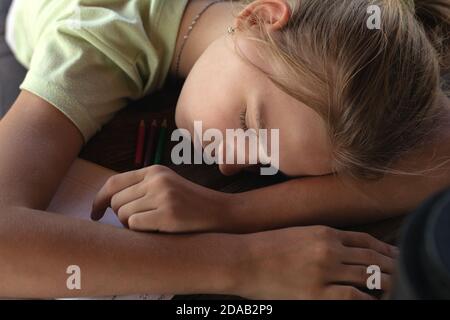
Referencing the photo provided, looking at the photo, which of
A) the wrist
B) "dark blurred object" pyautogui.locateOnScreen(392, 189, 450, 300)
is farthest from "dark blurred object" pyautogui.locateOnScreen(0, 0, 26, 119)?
"dark blurred object" pyautogui.locateOnScreen(392, 189, 450, 300)

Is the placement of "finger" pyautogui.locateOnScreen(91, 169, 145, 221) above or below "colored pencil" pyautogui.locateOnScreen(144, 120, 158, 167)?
below

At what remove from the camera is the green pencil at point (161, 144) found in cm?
72

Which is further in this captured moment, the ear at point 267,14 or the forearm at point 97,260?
the ear at point 267,14

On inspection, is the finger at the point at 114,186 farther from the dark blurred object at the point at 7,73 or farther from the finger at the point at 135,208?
the dark blurred object at the point at 7,73

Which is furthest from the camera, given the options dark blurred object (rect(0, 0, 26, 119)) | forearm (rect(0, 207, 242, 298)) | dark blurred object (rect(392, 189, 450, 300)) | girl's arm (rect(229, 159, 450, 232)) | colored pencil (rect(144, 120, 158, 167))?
dark blurred object (rect(0, 0, 26, 119))

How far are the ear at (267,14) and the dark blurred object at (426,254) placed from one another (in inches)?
16.2

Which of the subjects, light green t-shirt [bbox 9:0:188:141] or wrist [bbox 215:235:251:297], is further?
light green t-shirt [bbox 9:0:188:141]

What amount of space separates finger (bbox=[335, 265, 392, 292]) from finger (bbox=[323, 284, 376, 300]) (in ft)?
0.06

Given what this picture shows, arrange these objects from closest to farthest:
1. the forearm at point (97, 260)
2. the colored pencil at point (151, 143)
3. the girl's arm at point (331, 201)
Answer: the forearm at point (97, 260) < the girl's arm at point (331, 201) < the colored pencil at point (151, 143)

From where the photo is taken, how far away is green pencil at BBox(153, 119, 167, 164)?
0.72 metres

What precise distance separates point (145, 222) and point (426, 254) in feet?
1.19

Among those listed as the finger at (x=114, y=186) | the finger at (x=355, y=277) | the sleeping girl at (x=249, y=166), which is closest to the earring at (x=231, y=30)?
the sleeping girl at (x=249, y=166)

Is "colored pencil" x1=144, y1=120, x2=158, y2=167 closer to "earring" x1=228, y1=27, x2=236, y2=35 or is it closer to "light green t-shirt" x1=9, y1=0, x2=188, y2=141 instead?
"light green t-shirt" x1=9, y1=0, x2=188, y2=141
